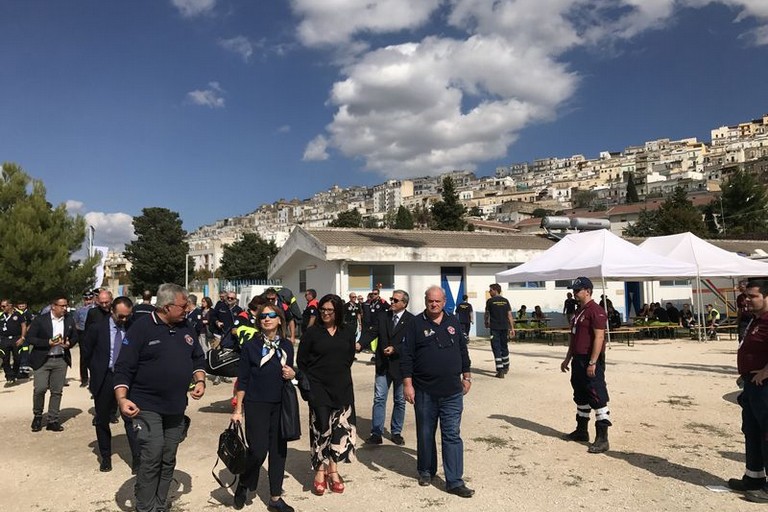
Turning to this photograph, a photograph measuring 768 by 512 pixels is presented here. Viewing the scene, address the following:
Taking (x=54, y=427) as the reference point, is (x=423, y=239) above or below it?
above

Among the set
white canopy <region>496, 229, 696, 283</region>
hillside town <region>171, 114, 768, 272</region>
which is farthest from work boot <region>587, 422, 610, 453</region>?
hillside town <region>171, 114, 768, 272</region>

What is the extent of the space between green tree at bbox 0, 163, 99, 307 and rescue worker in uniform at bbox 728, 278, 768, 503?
68.7 ft

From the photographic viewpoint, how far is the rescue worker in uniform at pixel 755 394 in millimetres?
4473

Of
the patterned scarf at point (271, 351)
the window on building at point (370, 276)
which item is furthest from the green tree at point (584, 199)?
the patterned scarf at point (271, 351)

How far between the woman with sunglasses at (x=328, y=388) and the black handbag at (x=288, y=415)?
0.96ft

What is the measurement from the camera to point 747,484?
15.4 ft

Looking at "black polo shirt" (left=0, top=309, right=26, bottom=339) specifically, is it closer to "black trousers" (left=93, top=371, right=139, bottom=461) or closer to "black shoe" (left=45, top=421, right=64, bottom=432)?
"black shoe" (left=45, top=421, right=64, bottom=432)

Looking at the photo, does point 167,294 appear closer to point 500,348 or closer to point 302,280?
point 500,348

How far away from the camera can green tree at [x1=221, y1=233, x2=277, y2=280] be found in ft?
201

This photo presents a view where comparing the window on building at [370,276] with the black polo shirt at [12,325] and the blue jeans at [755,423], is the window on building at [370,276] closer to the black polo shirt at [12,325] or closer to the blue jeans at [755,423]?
the black polo shirt at [12,325]

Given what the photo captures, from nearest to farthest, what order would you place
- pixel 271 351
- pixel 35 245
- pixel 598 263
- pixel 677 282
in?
pixel 271 351 → pixel 598 263 → pixel 35 245 → pixel 677 282

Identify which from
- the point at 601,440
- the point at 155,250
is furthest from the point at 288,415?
the point at 155,250

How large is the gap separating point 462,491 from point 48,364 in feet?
19.4

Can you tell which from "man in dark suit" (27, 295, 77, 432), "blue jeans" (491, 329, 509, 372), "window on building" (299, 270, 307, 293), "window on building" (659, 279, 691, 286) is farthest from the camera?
"window on building" (659, 279, 691, 286)
